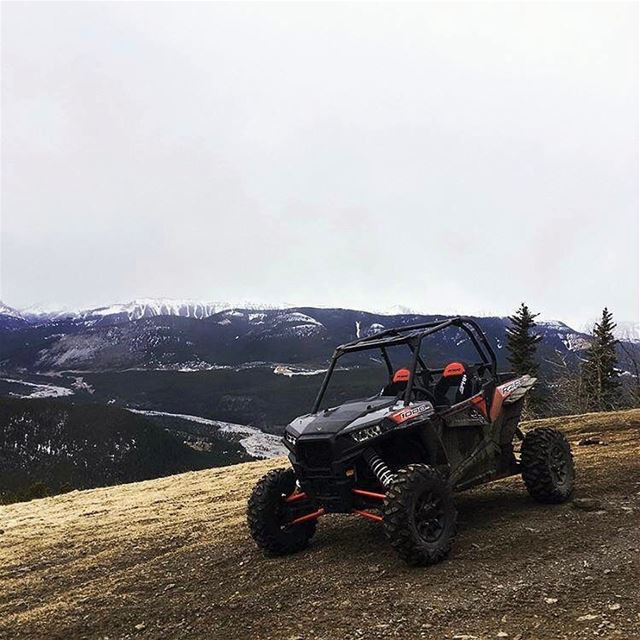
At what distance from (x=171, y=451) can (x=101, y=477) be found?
769 inches

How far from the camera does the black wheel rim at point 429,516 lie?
6.10m

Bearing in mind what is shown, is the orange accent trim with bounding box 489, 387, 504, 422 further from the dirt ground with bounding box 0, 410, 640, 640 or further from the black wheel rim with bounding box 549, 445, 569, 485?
the dirt ground with bounding box 0, 410, 640, 640

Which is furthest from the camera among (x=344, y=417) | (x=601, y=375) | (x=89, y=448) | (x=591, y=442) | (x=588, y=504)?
(x=89, y=448)

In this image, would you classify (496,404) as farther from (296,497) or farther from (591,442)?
(591,442)

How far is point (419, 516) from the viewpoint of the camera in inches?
240

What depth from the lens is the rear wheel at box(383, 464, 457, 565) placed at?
588cm

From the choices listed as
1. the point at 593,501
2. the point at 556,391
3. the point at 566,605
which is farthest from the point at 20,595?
the point at 556,391

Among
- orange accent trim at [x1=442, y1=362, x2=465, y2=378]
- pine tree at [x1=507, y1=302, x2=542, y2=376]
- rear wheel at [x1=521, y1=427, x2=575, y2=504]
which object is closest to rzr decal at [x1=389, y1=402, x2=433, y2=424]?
orange accent trim at [x1=442, y1=362, x2=465, y2=378]

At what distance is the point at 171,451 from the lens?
17050 cm

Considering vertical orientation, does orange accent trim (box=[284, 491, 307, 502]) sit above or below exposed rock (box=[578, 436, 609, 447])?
above

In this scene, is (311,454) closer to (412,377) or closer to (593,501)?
(412,377)

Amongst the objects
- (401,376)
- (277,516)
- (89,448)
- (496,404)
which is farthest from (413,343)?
(89,448)

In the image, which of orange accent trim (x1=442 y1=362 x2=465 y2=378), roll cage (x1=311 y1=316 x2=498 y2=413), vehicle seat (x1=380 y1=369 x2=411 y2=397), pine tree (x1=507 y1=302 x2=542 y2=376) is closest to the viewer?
roll cage (x1=311 y1=316 x2=498 y2=413)

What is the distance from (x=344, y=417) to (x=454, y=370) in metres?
2.01
